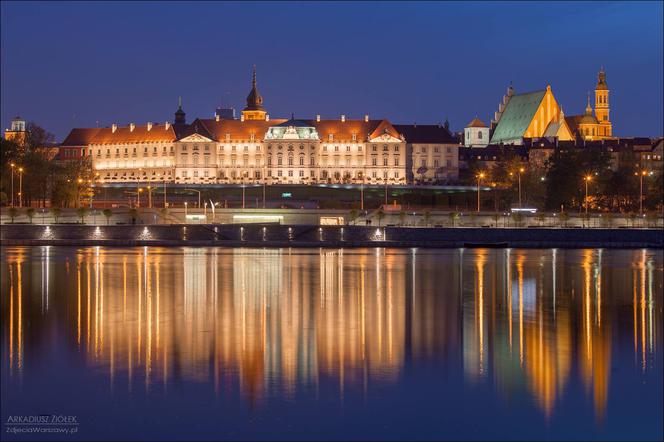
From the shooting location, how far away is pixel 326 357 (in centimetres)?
1981

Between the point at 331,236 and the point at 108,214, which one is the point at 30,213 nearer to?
the point at 108,214

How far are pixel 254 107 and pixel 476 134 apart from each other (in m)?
34.9

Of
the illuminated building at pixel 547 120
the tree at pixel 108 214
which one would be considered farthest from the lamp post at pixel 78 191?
the illuminated building at pixel 547 120

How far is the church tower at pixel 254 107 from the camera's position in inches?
6521

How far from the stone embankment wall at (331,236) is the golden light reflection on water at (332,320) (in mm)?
15952

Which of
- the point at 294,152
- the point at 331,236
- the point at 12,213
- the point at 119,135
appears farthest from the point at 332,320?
the point at 119,135

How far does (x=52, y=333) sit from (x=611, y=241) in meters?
Answer: 44.6

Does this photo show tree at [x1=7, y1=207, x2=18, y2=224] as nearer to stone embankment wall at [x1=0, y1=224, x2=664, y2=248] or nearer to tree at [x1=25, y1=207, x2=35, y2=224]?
tree at [x1=25, y1=207, x2=35, y2=224]

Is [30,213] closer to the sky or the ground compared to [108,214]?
closer to the sky

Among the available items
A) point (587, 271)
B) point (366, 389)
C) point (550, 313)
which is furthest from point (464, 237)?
point (366, 389)

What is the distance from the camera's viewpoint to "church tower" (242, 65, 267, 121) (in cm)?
16562

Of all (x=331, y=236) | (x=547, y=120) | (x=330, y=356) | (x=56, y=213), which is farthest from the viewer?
(x=547, y=120)

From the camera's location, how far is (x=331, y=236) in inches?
2485

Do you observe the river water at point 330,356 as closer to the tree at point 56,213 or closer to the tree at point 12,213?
the tree at point 12,213
